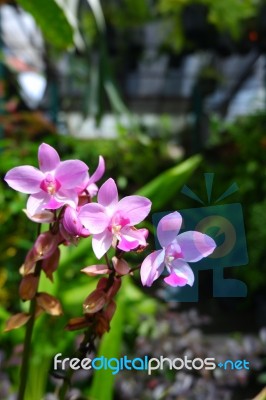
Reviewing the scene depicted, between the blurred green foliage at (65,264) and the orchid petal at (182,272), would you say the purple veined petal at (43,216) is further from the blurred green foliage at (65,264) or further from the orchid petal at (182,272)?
the blurred green foliage at (65,264)

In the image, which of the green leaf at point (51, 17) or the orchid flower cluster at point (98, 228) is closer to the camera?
the orchid flower cluster at point (98, 228)

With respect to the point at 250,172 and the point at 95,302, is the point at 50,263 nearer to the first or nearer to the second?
the point at 95,302

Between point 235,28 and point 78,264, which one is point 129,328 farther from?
point 235,28

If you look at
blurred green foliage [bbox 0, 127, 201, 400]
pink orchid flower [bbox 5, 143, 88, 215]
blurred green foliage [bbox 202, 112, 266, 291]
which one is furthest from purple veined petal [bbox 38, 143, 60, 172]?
blurred green foliage [bbox 202, 112, 266, 291]

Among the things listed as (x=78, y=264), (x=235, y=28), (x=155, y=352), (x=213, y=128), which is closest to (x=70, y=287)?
(x=78, y=264)

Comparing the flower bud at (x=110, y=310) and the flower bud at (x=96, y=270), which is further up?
the flower bud at (x=96, y=270)

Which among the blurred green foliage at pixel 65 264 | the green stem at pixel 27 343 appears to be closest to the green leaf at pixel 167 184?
the blurred green foliage at pixel 65 264

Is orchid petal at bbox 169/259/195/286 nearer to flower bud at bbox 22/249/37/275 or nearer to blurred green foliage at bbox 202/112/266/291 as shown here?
flower bud at bbox 22/249/37/275
